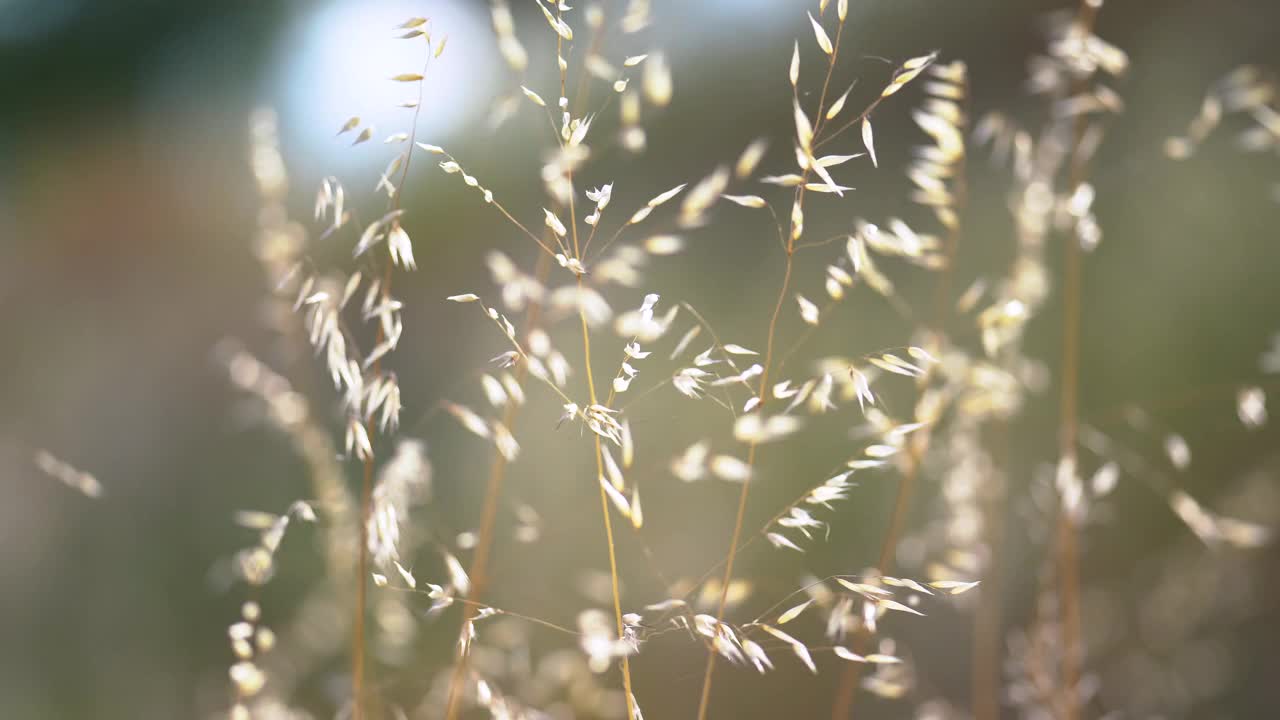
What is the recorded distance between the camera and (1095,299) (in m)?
1.08

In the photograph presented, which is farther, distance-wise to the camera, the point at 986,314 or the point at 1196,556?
the point at 1196,556

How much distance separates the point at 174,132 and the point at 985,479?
65.8 inches

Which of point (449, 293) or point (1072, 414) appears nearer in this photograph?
point (1072, 414)

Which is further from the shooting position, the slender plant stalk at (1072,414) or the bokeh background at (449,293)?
the bokeh background at (449,293)

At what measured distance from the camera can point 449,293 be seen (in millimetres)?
1397

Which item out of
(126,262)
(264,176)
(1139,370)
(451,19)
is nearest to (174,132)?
(126,262)

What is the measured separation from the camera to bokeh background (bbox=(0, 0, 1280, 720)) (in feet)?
3.38

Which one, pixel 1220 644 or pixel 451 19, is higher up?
pixel 451 19

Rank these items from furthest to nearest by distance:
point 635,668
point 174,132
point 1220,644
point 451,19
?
1. point 174,132
2. point 451,19
3. point 635,668
4. point 1220,644

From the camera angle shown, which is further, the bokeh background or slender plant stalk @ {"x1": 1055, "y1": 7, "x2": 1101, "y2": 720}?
the bokeh background

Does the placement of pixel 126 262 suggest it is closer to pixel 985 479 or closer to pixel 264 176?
pixel 264 176

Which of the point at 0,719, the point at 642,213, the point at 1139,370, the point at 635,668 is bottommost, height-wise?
the point at 0,719

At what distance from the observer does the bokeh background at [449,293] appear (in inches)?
40.6

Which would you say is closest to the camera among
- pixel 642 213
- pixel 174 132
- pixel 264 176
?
pixel 642 213
